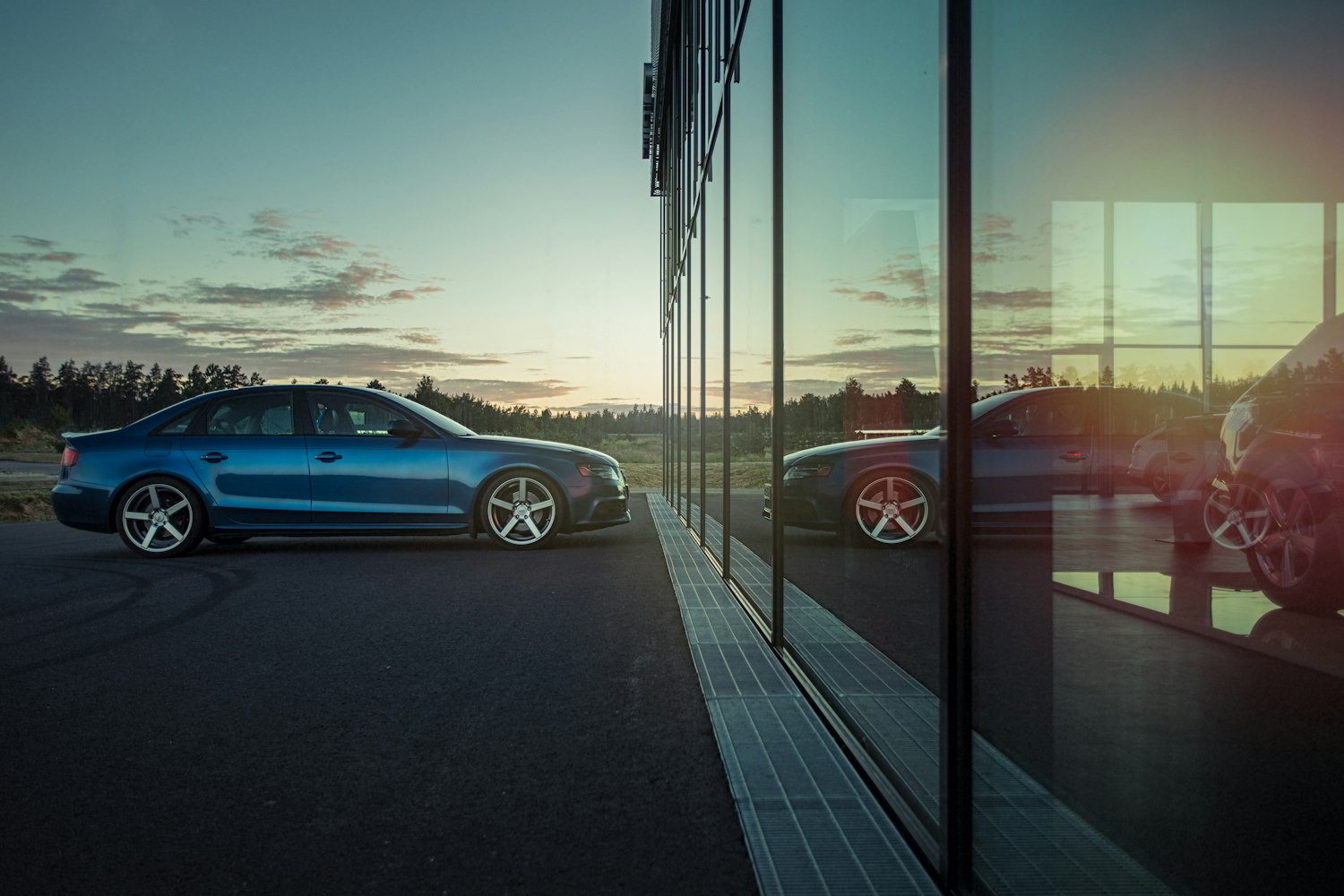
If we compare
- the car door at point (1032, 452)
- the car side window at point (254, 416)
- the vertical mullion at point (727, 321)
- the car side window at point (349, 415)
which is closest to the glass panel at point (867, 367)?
the car door at point (1032, 452)

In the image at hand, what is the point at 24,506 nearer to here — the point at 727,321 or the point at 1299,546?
the point at 727,321

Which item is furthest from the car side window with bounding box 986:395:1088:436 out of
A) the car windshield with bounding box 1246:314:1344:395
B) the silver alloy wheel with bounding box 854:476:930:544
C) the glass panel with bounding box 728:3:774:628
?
the glass panel with bounding box 728:3:774:628

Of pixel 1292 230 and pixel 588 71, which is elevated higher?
pixel 588 71

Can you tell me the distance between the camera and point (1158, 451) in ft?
4.93

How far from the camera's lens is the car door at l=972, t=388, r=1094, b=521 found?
1.93 meters

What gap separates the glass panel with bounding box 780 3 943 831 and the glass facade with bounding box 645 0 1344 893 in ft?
0.09

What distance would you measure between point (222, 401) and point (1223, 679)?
9590 millimetres

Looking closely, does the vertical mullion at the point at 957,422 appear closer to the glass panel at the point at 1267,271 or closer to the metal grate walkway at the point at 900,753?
the metal grate walkway at the point at 900,753

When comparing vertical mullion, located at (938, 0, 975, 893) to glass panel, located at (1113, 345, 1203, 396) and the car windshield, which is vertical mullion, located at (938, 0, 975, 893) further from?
the car windshield

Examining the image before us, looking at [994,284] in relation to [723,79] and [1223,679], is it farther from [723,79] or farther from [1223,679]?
[723,79]

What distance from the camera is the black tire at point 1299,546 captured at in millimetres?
1124

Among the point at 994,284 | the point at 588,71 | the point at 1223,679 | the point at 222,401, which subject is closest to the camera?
the point at 1223,679

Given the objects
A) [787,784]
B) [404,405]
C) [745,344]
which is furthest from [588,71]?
[787,784]

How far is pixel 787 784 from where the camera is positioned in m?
2.89
